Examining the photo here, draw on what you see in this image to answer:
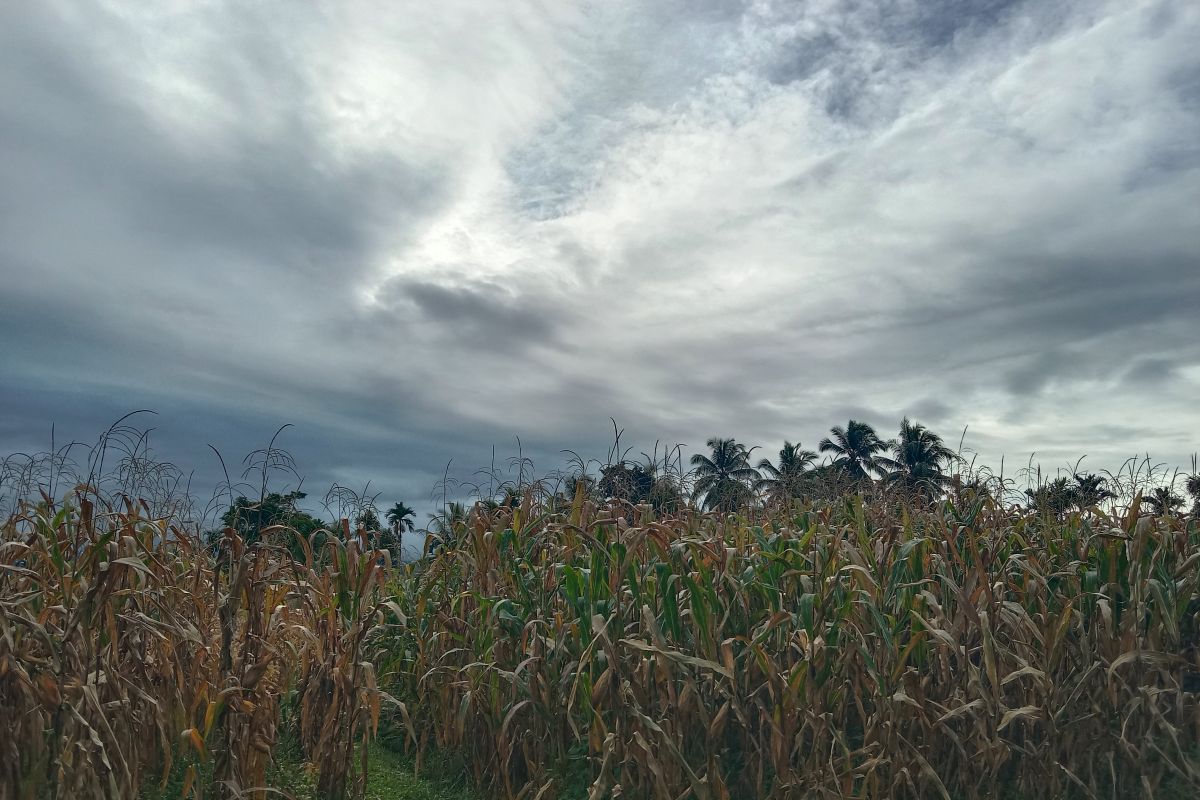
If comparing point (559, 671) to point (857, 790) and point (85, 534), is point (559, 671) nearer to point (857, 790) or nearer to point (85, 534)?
point (857, 790)

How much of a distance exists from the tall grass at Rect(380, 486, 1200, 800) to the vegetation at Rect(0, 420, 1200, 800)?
0.02 m

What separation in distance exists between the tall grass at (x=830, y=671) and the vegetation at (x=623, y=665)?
0.8 inches

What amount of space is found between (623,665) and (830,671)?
1017 millimetres

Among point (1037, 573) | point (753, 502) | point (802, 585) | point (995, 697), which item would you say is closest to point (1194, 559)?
point (1037, 573)

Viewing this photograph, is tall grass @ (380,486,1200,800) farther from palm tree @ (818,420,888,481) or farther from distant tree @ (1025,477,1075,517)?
palm tree @ (818,420,888,481)

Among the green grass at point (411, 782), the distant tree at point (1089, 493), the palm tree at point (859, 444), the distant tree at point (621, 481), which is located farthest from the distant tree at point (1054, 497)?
the palm tree at point (859, 444)

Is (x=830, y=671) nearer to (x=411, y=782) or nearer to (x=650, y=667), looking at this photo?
(x=650, y=667)

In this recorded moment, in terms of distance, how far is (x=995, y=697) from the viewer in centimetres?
379

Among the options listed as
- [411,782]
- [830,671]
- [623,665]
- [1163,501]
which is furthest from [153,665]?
[1163,501]

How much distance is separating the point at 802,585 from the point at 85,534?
3.59m

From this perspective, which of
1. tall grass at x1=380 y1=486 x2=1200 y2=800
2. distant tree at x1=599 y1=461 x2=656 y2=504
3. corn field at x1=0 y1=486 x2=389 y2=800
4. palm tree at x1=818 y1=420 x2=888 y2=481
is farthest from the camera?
palm tree at x1=818 y1=420 x2=888 y2=481

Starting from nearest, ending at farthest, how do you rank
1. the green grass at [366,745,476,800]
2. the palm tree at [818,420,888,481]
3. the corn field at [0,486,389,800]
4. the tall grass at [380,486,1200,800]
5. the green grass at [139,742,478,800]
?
1. the corn field at [0,486,389,800]
2. the tall grass at [380,486,1200,800]
3. the green grass at [139,742,478,800]
4. the green grass at [366,745,476,800]
5. the palm tree at [818,420,888,481]

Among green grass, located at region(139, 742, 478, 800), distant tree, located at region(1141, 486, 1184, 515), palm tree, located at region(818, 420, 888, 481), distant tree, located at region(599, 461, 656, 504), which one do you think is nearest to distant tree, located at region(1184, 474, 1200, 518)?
distant tree, located at region(1141, 486, 1184, 515)

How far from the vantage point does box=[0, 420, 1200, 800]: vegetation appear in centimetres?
346
